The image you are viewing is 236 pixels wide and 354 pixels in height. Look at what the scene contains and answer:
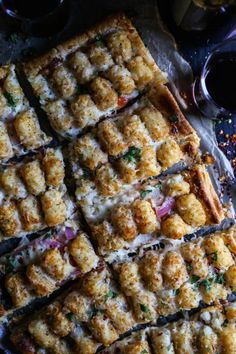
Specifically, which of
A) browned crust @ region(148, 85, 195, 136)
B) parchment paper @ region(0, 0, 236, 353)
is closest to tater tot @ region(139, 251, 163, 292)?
parchment paper @ region(0, 0, 236, 353)

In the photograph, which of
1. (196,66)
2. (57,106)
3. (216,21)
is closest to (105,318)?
(57,106)

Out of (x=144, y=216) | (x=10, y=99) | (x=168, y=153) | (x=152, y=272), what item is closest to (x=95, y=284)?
(x=152, y=272)

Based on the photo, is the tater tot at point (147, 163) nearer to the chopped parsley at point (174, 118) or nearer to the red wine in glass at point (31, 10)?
the chopped parsley at point (174, 118)

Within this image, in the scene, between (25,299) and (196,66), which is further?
(196,66)

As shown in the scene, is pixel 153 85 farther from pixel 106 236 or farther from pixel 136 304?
pixel 136 304

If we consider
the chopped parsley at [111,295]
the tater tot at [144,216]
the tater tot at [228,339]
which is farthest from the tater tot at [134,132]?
the tater tot at [228,339]
